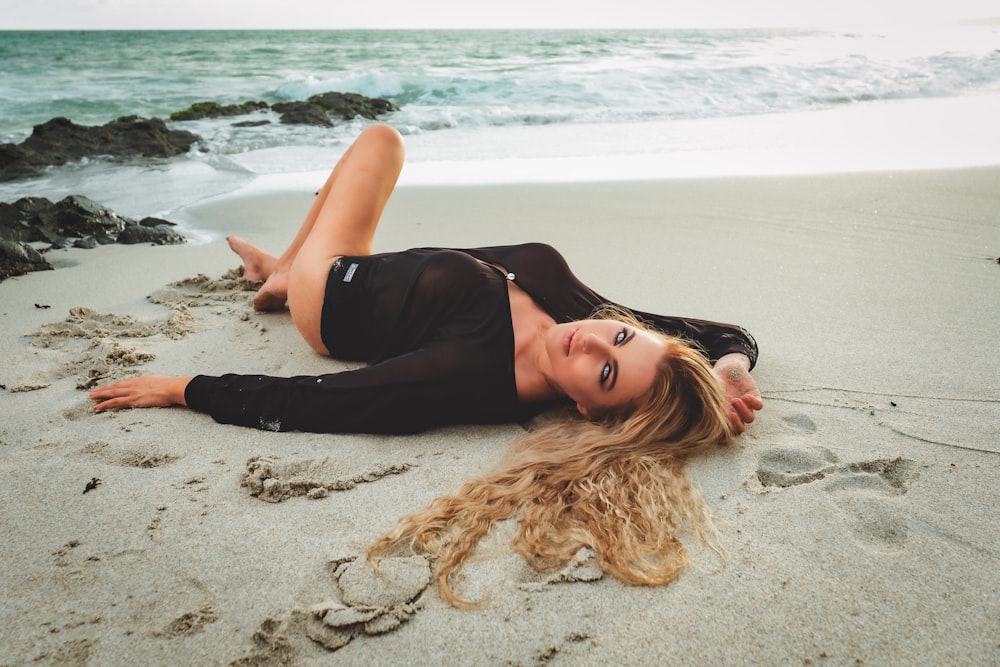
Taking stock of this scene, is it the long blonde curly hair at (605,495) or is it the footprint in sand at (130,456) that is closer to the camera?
the long blonde curly hair at (605,495)

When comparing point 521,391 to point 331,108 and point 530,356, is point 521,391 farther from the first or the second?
point 331,108

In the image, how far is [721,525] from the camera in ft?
6.41

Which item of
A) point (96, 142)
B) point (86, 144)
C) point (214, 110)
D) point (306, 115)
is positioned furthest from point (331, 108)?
point (86, 144)

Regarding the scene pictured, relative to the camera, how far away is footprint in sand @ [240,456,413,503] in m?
2.09

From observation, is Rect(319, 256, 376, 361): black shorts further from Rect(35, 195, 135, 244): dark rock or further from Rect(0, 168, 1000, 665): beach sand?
Rect(35, 195, 135, 244): dark rock

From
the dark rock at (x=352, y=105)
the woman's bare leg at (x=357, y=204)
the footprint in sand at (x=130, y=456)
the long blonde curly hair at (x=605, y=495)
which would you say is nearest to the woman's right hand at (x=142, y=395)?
the footprint in sand at (x=130, y=456)

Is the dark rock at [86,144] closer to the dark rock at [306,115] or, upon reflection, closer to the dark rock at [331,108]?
the dark rock at [306,115]

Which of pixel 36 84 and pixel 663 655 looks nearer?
pixel 663 655

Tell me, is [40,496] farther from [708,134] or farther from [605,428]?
[708,134]

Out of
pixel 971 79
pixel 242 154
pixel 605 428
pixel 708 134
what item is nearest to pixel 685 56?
pixel 971 79

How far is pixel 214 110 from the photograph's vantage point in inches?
438

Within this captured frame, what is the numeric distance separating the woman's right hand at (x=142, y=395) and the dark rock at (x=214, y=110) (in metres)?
9.41

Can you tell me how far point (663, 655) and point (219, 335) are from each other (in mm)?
2685

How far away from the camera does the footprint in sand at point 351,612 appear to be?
59.2 inches
